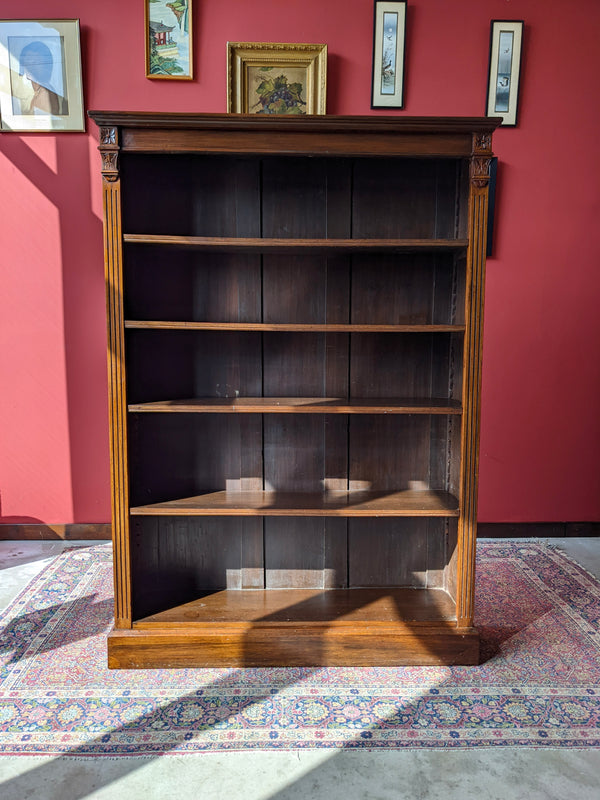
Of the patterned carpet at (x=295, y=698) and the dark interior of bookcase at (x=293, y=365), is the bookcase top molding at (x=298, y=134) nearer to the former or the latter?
the dark interior of bookcase at (x=293, y=365)

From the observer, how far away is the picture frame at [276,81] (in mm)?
3252

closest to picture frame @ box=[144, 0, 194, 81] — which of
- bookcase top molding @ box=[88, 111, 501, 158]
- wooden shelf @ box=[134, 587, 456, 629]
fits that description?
bookcase top molding @ box=[88, 111, 501, 158]

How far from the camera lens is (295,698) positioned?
2.10 metres

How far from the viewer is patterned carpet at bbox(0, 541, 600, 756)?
6.18 ft

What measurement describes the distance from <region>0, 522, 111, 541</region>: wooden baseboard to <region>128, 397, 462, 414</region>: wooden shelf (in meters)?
1.61

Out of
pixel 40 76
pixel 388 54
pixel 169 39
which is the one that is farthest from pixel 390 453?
pixel 40 76

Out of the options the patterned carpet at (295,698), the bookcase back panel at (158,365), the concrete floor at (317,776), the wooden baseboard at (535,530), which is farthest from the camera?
the wooden baseboard at (535,530)

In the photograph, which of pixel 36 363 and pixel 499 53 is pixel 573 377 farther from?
pixel 36 363

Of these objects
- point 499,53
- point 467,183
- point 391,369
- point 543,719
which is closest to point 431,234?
point 467,183

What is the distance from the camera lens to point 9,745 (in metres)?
1.85

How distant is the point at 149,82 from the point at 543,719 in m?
3.57

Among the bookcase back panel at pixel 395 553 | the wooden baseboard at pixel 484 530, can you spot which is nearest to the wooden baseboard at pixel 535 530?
the wooden baseboard at pixel 484 530

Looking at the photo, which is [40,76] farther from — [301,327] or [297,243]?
[301,327]

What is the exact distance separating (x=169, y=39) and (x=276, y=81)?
633 mm
